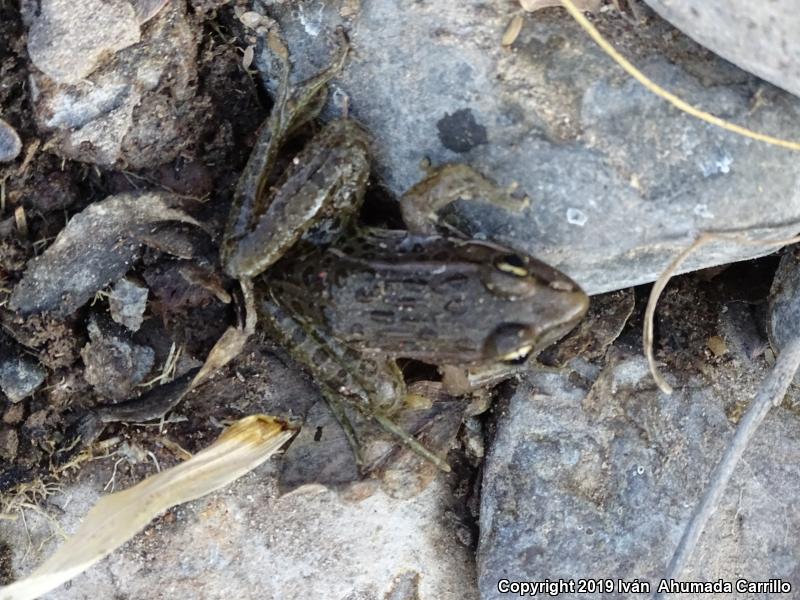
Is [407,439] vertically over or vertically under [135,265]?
under

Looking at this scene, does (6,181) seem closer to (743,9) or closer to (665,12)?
(665,12)

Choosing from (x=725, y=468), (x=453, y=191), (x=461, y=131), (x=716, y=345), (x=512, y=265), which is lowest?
(x=716, y=345)

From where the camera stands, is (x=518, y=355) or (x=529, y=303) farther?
(x=518, y=355)

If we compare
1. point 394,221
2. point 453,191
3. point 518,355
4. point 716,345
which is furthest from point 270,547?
point 716,345

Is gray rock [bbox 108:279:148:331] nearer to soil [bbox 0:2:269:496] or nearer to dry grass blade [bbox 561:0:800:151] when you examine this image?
soil [bbox 0:2:269:496]

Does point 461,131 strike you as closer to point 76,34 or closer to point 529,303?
point 529,303

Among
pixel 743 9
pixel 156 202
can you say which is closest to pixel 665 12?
pixel 743 9

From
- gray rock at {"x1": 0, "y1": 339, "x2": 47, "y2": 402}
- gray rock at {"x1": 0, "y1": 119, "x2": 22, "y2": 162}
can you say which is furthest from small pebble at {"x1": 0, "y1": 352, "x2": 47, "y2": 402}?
gray rock at {"x1": 0, "y1": 119, "x2": 22, "y2": 162}

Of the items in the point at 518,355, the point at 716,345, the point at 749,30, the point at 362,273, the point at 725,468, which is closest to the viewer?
the point at 749,30

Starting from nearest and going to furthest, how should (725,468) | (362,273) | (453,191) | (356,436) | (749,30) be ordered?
(749,30) → (725,468) → (453,191) → (362,273) → (356,436)
